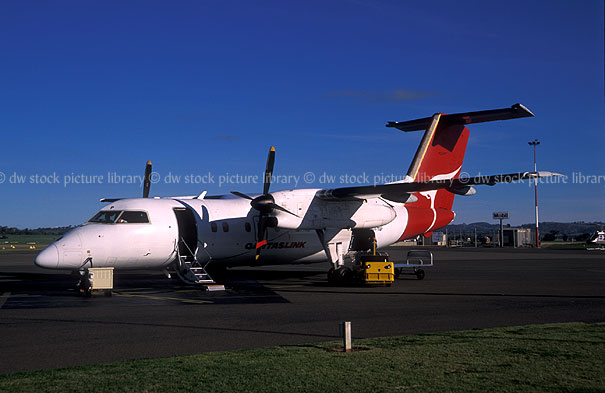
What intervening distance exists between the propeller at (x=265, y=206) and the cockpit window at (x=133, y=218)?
3.32 m

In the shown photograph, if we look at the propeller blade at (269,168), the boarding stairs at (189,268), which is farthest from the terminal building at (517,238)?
the boarding stairs at (189,268)

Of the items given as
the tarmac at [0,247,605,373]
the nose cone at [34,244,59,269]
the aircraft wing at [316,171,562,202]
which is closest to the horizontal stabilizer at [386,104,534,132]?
the aircraft wing at [316,171,562,202]

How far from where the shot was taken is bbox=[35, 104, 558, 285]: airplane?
2003cm

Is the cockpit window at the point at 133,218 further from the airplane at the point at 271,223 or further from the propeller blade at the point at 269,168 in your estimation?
the propeller blade at the point at 269,168

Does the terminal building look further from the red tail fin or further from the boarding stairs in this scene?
the boarding stairs

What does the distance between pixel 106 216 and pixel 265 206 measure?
222 inches

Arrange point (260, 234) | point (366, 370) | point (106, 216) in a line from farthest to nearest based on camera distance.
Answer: point (260, 234), point (106, 216), point (366, 370)

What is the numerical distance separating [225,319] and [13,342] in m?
4.44

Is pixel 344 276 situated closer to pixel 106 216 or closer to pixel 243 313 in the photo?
pixel 243 313

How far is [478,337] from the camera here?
10.6m

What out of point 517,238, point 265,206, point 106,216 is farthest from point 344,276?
point 517,238

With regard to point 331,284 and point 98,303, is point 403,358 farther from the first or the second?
point 331,284

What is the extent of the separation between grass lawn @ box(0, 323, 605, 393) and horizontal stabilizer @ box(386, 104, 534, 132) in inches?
583

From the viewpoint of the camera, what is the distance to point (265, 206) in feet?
70.2
